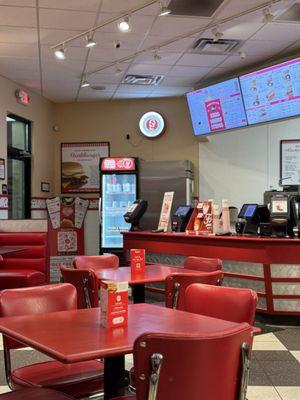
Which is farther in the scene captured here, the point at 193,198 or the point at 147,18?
the point at 193,198

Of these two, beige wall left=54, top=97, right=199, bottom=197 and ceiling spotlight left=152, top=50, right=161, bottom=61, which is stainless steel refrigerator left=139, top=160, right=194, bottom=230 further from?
ceiling spotlight left=152, top=50, right=161, bottom=61

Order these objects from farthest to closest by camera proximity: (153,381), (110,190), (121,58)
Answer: (110,190) → (121,58) → (153,381)

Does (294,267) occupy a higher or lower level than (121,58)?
lower

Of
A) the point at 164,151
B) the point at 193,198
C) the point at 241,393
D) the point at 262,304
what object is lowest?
the point at 262,304

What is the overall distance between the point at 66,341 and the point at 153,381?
438 mm

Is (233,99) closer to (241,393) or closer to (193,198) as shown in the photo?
(193,198)

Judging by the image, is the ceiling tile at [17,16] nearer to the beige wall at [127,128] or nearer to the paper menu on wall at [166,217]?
the paper menu on wall at [166,217]

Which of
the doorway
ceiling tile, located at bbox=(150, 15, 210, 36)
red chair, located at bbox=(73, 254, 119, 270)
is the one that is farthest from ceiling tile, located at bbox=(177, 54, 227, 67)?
red chair, located at bbox=(73, 254, 119, 270)

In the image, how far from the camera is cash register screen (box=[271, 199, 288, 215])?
17.4ft

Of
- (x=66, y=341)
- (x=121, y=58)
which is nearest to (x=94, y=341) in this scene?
(x=66, y=341)

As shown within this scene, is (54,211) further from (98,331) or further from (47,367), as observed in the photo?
(98,331)

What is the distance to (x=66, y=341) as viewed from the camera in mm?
1832

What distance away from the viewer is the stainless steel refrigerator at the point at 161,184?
26.8ft

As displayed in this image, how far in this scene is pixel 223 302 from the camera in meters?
2.58
